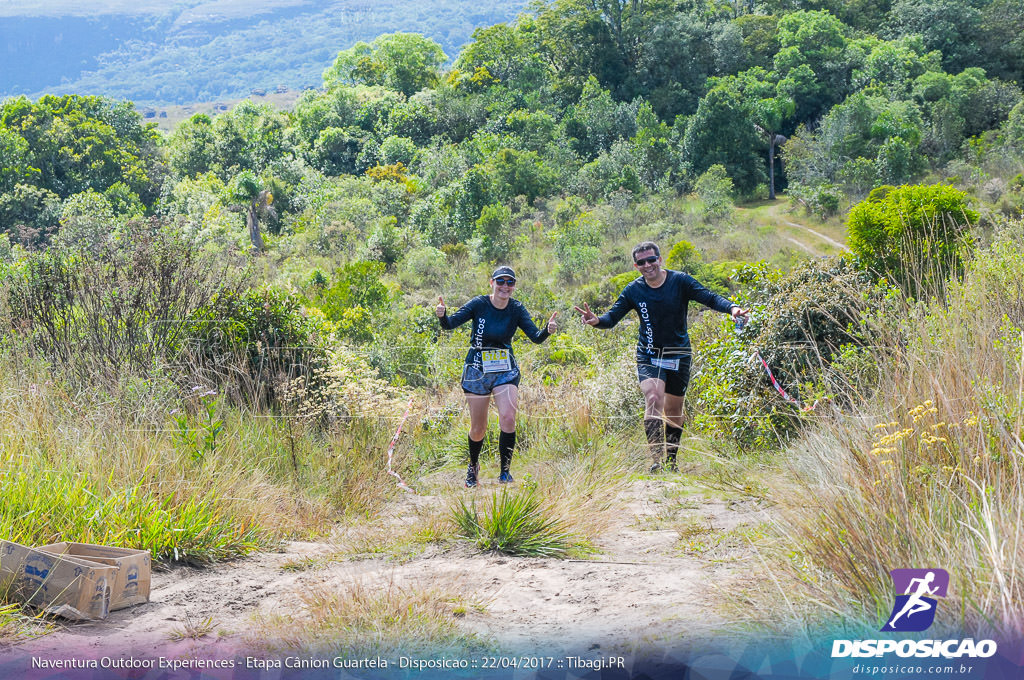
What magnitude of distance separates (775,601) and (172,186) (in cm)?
5327

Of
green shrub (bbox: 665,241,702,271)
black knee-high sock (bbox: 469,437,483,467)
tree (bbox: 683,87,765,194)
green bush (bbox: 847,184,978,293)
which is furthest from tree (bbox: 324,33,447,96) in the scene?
black knee-high sock (bbox: 469,437,483,467)

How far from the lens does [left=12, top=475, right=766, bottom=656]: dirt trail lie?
295 cm

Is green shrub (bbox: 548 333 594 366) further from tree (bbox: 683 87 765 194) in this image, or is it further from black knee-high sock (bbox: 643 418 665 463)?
tree (bbox: 683 87 765 194)

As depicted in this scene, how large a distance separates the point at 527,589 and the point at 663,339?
9.39 feet

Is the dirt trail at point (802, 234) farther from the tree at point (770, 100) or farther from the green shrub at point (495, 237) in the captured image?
the green shrub at point (495, 237)

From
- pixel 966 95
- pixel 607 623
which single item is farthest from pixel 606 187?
pixel 607 623

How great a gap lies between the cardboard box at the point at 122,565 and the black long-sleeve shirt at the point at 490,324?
3.02m

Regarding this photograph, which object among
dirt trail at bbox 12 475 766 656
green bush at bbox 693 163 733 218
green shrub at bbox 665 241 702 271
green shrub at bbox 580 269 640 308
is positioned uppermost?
green bush at bbox 693 163 733 218

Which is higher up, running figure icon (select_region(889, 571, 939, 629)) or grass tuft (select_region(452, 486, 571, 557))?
running figure icon (select_region(889, 571, 939, 629))

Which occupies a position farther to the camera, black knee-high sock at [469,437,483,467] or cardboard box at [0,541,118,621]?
black knee-high sock at [469,437,483,467]

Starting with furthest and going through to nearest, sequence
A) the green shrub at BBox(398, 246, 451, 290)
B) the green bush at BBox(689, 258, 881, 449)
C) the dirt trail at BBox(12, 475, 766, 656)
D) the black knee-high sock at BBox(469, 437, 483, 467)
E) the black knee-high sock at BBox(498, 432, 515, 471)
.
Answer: the green shrub at BBox(398, 246, 451, 290) < the black knee-high sock at BBox(469, 437, 483, 467) < the black knee-high sock at BBox(498, 432, 515, 471) < the green bush at BBox(689, 258, 881, 449) < the dirt trail at BBox(12, 475, 766, 656)

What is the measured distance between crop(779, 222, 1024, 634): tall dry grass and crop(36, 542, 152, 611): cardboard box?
105 inches

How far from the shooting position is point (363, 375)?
8.12 meters

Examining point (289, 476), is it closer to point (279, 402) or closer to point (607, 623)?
point (279, 402)
